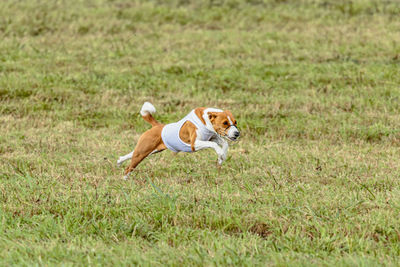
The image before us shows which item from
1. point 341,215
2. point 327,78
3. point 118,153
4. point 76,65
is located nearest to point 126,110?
point 118,153

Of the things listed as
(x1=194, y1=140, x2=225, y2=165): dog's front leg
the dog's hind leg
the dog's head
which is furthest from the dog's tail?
the dog's head

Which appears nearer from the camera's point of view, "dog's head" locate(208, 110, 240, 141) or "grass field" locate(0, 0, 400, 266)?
"grass field" locate(0, 0, 400, 266)

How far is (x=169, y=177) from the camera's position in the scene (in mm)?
6773

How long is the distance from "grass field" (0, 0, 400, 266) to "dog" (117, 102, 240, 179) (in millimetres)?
408

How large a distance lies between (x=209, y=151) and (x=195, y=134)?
2.29 meters

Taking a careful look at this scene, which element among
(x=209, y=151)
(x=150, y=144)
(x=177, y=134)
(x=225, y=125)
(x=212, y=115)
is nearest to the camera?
(x=225, y=125)

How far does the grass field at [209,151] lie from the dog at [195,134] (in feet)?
1.34

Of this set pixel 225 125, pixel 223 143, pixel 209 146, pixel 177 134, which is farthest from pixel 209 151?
pixel 225 125

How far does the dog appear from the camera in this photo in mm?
6004

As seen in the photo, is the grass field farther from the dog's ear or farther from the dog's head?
the dog's ear

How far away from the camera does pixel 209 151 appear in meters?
8.46

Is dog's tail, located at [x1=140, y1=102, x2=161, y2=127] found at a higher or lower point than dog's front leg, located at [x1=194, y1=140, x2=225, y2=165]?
higher

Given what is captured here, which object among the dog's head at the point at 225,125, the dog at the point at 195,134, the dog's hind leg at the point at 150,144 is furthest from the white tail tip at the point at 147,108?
the dog's head at the point at 225,125

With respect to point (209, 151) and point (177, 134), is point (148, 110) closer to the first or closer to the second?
point (177, 134)
